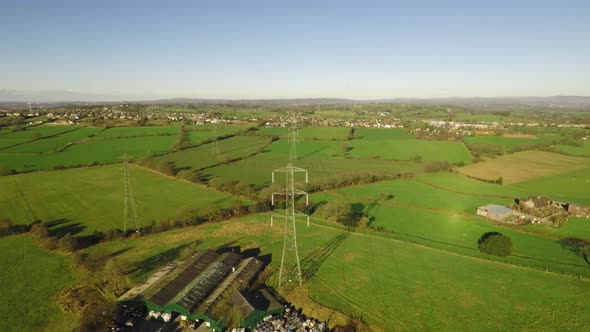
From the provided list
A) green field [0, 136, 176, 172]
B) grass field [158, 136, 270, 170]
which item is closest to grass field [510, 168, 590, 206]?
grass field [158, 136, 270, 170]

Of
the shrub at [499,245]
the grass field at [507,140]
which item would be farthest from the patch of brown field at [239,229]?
the grass field at [507,140]

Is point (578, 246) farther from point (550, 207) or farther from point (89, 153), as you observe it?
point (89, 153)

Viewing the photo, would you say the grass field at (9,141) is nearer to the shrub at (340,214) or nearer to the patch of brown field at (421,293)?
the shrub at (340,214)

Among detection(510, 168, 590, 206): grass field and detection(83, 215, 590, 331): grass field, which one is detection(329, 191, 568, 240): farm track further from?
detection(510, 168, 590, 206): grass field

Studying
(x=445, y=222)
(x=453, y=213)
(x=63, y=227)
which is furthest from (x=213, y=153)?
(x=445, y=222)

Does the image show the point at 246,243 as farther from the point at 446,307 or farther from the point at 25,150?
the point at 25,150

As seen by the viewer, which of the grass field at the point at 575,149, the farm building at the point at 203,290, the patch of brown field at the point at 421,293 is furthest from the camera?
the grass field at the point at 575,149

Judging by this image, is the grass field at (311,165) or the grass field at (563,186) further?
the grass field at (311,165)
